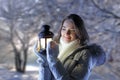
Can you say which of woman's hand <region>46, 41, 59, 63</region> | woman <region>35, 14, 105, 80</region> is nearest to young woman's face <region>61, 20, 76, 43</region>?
woman <region>35, 14, 105, 80</region>

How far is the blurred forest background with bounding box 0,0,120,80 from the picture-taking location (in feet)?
5.33

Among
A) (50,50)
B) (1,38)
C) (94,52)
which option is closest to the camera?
(50,50)

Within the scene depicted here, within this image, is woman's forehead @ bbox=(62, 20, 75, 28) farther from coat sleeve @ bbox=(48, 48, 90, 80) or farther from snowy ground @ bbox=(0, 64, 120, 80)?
snowy ground @ bbox=(0, 64, 120, 80)

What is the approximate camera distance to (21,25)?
64.3 inches

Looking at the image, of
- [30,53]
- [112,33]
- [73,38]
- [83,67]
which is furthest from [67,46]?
[112,33]

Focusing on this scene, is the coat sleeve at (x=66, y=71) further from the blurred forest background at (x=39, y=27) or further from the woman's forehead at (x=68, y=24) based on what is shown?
the blurred forest background at (x=39, y=27)

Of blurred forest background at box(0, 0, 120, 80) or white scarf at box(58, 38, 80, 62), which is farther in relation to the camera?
blurred forest background at box(0, 0, 120, 80)

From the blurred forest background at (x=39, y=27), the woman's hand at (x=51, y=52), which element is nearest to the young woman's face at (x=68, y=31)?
the woman's hand at (x=51, y=52)

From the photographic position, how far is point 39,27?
1650mm

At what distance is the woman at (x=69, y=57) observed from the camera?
916 mm

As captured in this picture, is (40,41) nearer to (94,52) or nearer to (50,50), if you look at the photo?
(50,50)

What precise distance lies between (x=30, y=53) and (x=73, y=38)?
0.64 meters

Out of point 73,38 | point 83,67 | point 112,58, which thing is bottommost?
point 112,58

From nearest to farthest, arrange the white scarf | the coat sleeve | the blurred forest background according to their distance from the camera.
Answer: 1. the coat sleeve
2. the white scarf
3. the blurred forest background
